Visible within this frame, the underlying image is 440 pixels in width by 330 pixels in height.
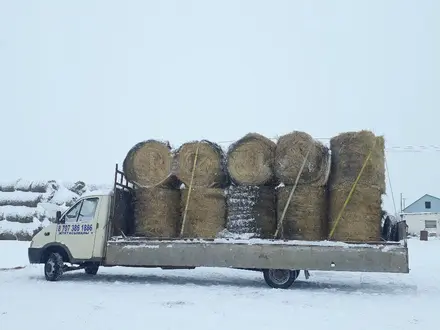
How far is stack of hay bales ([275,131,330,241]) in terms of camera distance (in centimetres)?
1027

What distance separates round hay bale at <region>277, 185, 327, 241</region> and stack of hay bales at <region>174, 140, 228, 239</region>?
1399 mm

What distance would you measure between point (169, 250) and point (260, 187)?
223cm

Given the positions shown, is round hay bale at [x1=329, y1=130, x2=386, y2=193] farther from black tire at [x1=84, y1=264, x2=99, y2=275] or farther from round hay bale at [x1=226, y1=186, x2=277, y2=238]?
black tire at [x1=84, y1=264, x2=99, y2=275]

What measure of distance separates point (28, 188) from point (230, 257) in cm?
1389

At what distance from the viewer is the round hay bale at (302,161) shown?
10.3 meters

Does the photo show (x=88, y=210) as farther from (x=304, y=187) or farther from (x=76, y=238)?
(x=304, y=187)

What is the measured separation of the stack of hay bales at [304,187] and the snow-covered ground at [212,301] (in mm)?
1182

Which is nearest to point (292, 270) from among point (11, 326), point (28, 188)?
point (11, 326)

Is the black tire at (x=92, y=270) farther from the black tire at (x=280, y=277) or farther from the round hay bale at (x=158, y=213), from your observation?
the black tire at (x=280, y=277)

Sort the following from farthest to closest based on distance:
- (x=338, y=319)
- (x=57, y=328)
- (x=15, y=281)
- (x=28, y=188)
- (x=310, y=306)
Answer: (x=28, y=188), (x=15, y=281), (x=310, y=306), (x=338, y=319), (x=57, y=328)

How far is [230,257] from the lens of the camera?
1007 cm

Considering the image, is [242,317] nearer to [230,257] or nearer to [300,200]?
[230,257]

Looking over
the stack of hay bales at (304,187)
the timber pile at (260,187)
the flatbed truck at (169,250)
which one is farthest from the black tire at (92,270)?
the stack of hay bales at (304,187)

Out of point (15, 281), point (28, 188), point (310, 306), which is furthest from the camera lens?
point (28, 188)
